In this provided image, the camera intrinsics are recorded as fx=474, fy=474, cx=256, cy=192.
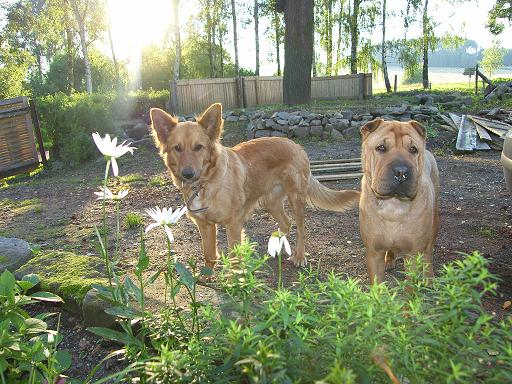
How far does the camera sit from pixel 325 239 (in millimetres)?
5797

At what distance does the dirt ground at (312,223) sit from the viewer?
484cm

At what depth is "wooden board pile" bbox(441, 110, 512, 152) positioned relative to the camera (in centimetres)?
1129

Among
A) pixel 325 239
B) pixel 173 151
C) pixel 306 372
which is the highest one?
pixel 173 151

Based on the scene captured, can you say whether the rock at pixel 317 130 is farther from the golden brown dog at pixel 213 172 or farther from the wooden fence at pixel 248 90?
the wooden fence at pixel 248 90

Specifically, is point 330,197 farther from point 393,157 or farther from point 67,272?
point 67,272

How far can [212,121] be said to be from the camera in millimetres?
4746

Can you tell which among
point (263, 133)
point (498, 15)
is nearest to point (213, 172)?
point (263, 133)

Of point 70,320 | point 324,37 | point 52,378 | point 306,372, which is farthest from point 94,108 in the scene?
point 324,37

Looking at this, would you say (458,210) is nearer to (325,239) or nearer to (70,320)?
(325,239)

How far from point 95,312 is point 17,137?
1174cm

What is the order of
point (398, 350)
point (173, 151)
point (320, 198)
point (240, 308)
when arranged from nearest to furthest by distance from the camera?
point (398, 350)
point (240, 308)
point (173, 151)
point (320, 198)

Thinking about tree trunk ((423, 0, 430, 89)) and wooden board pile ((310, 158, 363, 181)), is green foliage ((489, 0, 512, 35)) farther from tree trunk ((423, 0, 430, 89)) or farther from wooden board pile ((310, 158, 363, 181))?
wooden board pile ((310, 158, 363, 181))

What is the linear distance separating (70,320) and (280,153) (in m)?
2.85

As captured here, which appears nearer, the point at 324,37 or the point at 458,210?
the point at 458,210
